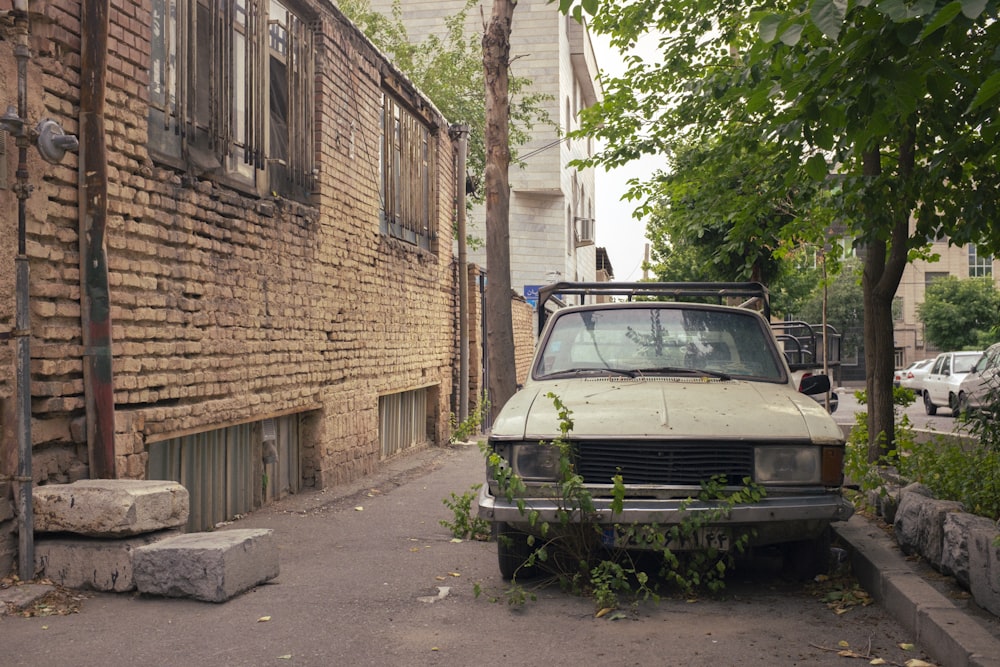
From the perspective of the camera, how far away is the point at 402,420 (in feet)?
44.6

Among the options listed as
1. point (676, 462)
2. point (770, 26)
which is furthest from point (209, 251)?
point (770, 26)

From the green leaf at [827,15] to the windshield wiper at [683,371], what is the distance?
378 cm

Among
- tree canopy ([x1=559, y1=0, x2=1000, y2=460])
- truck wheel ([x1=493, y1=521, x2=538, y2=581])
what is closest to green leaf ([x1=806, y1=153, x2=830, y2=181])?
tree canopy ([x1=559, y1=0, x2=1000, y2=460])

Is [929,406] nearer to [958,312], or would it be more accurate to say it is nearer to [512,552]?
[512,552]

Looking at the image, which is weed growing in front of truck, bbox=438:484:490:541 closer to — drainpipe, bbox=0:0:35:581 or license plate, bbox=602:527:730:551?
license plate, bbox=602:527:730:551

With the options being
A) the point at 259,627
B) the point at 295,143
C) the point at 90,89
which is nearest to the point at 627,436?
the point at 259,627

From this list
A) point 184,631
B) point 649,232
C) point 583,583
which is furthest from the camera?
point 649,232

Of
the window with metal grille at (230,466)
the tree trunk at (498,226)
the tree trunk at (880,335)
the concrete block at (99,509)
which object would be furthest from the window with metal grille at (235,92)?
the tree trunk at (880,335)

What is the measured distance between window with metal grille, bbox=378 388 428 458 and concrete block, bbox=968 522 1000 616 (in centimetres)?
844

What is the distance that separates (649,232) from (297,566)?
2977 cm

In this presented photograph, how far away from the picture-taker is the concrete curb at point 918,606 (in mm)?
4027

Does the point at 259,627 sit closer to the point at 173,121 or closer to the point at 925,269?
the point at 173,121

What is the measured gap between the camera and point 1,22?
17.3 ft

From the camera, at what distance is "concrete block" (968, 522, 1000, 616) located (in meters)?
4.59
